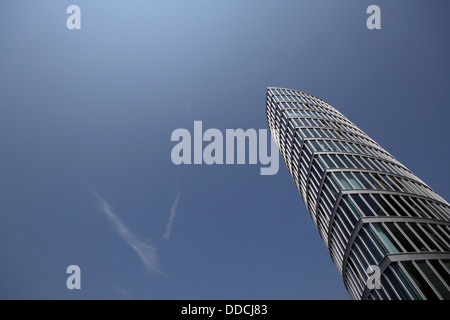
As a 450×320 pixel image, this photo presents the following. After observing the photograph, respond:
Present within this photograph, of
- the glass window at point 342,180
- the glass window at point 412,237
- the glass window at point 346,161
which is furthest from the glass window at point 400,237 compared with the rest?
the glass window at point 346,161

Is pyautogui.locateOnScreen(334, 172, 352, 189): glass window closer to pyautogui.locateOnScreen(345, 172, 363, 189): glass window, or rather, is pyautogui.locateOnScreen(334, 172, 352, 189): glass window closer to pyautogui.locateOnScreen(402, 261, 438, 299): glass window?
pyautogui.locateOnScreen(345, 172, 363, 189): glass window

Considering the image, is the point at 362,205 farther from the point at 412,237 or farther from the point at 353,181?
the point at 412,237

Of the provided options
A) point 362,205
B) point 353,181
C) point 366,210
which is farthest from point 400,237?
point 353,181

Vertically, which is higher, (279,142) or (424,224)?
(279,142)

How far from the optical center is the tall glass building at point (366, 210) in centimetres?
2144

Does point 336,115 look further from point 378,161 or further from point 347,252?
point 347,252

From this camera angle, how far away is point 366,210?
26.6 meters

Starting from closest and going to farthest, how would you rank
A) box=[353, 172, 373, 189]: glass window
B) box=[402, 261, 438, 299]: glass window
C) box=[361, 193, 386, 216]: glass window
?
box=[402, 261, 438, 299]: glass window
box=[361, 193, 386, 216]: glass window
box=[353, 172, 373, 189]: glass window

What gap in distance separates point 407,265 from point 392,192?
31.9ft

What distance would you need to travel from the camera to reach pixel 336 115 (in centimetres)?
4625

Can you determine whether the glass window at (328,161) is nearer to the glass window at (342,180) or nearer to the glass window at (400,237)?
the glass window at (342,180)

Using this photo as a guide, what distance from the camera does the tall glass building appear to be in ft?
70.3

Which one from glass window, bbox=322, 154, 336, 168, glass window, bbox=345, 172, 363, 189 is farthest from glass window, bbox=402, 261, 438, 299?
glass window, bbox=322, 154, 336, 168
